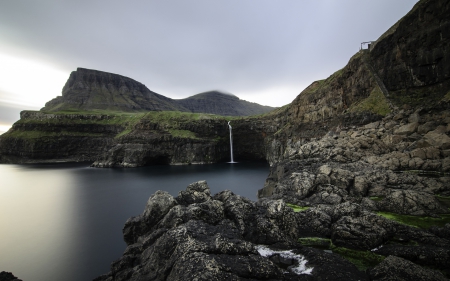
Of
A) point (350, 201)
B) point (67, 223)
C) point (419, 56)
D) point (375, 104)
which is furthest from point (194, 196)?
point (419, 56)

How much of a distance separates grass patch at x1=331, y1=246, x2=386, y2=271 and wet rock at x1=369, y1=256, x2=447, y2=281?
84.0 inches

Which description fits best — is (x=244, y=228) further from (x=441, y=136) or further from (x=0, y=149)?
(x=0, y=149)

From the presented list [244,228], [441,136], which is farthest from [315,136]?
[244,228]

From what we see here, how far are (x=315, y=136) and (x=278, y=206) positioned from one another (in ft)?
167

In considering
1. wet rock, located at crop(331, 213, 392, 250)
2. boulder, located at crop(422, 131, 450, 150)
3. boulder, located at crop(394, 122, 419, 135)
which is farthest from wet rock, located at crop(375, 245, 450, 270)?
Answer: boulder, located at crop(394, 122, 419, 135)

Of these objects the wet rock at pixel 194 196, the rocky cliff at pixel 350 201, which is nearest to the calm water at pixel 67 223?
the rocky cliff at pixel 350 201

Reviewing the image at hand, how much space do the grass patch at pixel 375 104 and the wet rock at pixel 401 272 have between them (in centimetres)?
4071

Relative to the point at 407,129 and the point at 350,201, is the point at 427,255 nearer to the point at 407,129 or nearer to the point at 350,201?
the point at 350,201

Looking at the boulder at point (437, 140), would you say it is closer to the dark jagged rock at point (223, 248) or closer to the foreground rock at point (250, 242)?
the foreground rock at point (250, 242)

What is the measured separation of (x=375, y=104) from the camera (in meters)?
45.5

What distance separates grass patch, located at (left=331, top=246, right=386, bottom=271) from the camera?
12.3 metres

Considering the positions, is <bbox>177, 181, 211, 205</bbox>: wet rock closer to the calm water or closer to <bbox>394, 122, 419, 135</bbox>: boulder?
the calm water

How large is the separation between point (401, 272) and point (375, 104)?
148 feet

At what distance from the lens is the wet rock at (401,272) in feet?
30.3
